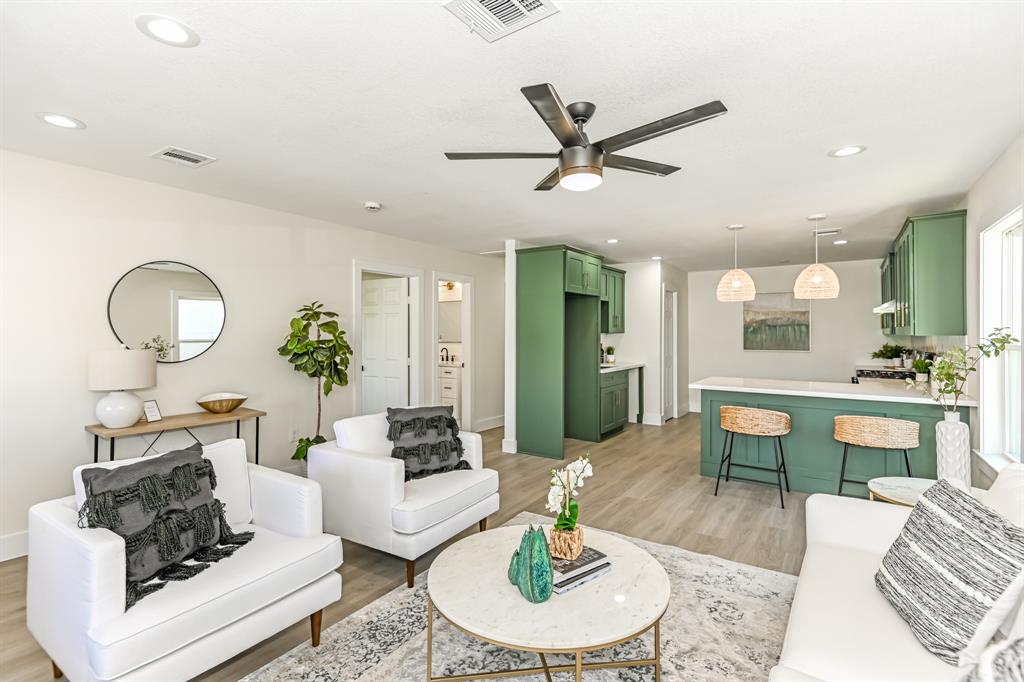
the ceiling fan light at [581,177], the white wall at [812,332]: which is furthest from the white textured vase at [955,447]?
the white wall at [812,332]

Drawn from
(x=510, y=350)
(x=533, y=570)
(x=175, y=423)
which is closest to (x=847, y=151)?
(x=533, y=570)

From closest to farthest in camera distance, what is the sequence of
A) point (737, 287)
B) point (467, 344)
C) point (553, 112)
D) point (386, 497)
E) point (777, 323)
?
point (553, 112) < point (386, 497) < point (737, 287) < point (467, 344) < point (777, 323)

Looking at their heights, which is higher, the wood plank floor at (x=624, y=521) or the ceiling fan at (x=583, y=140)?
the ceiling fan at (x=583, y=140)

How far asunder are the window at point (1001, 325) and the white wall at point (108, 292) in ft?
17.1

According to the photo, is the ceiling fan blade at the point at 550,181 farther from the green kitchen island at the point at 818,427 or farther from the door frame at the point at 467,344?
the door frame at the point at 467,344

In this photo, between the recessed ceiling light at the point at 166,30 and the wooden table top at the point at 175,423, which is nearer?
the recessed ceiling light at the point at 166,30

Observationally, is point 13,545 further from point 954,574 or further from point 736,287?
point 736,287

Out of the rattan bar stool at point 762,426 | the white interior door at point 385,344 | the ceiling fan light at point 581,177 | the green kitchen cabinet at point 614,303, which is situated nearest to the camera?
the ceiling fan light at point 581,177

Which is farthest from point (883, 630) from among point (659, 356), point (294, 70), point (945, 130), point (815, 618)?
point (659, 356)

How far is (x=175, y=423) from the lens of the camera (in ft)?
11.6

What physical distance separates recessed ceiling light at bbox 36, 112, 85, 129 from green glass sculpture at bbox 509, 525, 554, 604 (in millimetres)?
3098

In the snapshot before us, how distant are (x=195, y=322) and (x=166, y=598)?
2.78 metres

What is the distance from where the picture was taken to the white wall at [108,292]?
10.3 ft

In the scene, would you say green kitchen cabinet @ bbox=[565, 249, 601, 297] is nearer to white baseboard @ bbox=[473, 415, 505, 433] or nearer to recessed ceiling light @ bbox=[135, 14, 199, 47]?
white baseboard @ bbox=[473, 415, 505, 433]
